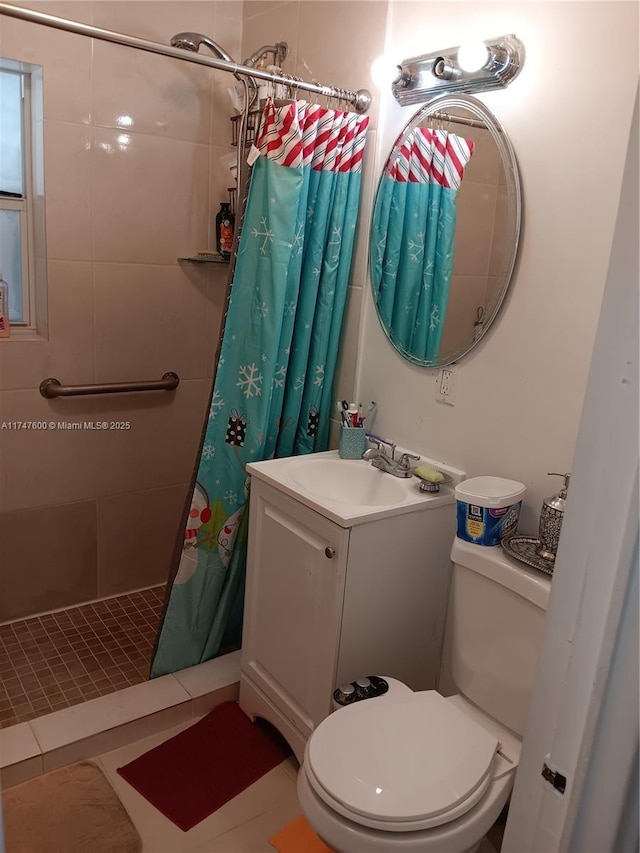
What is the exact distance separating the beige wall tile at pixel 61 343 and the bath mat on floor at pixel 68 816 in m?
1.26

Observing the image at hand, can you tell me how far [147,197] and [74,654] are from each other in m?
1.64

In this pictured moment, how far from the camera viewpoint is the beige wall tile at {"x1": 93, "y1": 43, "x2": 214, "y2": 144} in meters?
2.27

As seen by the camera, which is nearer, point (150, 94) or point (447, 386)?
point (447, 386)

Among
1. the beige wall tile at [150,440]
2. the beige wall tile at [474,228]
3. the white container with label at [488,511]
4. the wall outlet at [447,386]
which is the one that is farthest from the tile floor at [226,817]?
the beige wall tile at [474,228]

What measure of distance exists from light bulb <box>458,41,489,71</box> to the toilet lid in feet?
4.99

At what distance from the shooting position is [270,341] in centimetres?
206

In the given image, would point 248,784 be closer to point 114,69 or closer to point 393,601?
point 393,601

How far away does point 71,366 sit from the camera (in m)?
2.42

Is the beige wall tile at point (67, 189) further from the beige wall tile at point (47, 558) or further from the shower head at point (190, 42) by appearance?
the beige wall tile at point (47, 558)

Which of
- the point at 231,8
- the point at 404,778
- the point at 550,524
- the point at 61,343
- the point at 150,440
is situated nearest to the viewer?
the point at 404,778

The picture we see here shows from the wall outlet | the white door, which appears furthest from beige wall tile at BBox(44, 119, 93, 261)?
the white door

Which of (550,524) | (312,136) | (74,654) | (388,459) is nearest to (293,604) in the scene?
(388,459)

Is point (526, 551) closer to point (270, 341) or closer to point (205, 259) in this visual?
point (270, 341)

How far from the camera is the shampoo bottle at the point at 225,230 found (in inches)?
99.9
